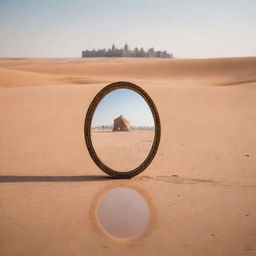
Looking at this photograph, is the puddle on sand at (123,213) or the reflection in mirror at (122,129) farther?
the reflection in mirror at (122,129)

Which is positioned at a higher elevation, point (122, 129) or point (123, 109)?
point (123, 109)

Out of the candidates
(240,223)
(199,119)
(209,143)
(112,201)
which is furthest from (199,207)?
(199,119)

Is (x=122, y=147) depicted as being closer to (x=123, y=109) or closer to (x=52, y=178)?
(x=123, y=109)

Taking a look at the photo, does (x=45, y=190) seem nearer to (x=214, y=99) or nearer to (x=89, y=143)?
(x=89, y=143)

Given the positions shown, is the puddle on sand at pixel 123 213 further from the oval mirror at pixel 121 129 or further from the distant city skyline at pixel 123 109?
the distant city skyline at pixel 123 109

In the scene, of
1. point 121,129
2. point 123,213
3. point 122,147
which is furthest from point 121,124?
point 123,213

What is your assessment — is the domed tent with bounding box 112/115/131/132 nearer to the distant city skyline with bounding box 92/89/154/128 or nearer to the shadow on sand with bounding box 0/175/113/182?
the distant city skyline with bounding box 92/89/154/128

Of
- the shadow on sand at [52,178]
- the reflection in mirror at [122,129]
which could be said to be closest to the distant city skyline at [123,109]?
the reflection in mirror at [122,129]
